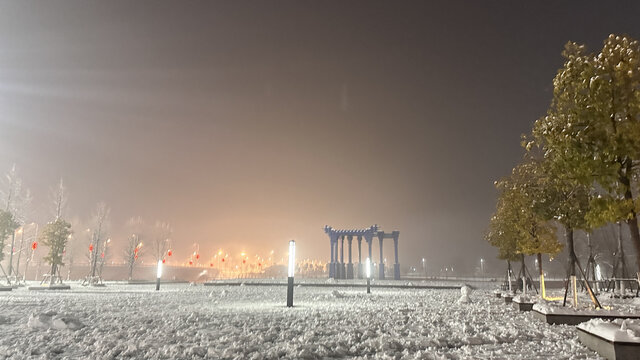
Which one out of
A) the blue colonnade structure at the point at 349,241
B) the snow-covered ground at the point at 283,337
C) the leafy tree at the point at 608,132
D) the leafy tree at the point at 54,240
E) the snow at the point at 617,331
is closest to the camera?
the snow at the point at 617,331

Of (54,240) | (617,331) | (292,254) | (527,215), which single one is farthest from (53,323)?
(54,240)

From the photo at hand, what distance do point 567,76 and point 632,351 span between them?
8.52 m

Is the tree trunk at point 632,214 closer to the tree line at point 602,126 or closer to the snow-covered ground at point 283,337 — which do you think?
the tree line at point 602,126

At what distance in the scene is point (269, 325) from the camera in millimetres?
11211

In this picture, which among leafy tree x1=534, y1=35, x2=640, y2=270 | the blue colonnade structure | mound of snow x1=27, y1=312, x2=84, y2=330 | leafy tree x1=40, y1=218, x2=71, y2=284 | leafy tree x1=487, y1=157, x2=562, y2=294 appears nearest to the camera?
leafy tree x1=534, y1=35, x2=640, y2=270

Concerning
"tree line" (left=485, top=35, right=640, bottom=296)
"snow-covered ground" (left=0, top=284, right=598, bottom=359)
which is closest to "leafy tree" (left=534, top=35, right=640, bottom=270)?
"tree line" (left=485, top=35, right=640, bottom=296)

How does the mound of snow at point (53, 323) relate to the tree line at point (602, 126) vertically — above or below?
below

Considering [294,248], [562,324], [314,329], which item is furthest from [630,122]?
[294,248]

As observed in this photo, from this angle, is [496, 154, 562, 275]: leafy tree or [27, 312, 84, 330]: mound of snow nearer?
[27, 312, 84, 330]: mound of snow

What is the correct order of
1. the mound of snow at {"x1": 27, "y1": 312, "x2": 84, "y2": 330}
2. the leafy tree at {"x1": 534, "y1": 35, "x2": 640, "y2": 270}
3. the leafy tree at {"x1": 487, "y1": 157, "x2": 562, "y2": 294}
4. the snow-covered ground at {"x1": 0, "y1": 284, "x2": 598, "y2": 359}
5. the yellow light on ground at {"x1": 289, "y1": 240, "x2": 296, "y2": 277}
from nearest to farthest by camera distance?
the snow-covered ground at {"x1": 0, "y1": 284, "x2": 598, "y2": 359} → the leafy tree at {"x1": 534, "y1": 35, "x2": 640, "y2": 270} → the mound of snow at {"x1": 27, "y1": 312, "x2": 84, "y2": 330} → the yellow light on ground at {"x1": 289, "y1": 240, "x2": 296, "y2": 277} → the leafy tree at {"x1": 487, "y1": 157, "x2": 562, "y2": 294}

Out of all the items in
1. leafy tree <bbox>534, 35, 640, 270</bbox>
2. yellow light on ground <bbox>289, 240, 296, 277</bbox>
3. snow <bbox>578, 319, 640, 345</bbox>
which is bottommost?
snow <bbox>578, 319, 640, 345</bbox>

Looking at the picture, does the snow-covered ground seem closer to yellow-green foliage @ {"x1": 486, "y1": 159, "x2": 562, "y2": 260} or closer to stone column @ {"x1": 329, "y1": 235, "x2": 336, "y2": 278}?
yellow-green foliage @ {"x1": 486, "y1": 159, "x2": 562, "y2": 260}

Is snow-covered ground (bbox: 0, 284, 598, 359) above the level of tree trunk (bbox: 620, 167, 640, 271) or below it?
below

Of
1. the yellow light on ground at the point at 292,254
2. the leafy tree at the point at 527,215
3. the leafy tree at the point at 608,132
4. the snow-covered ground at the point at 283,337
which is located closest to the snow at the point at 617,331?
the snow-covered ground at the point at 283,337
